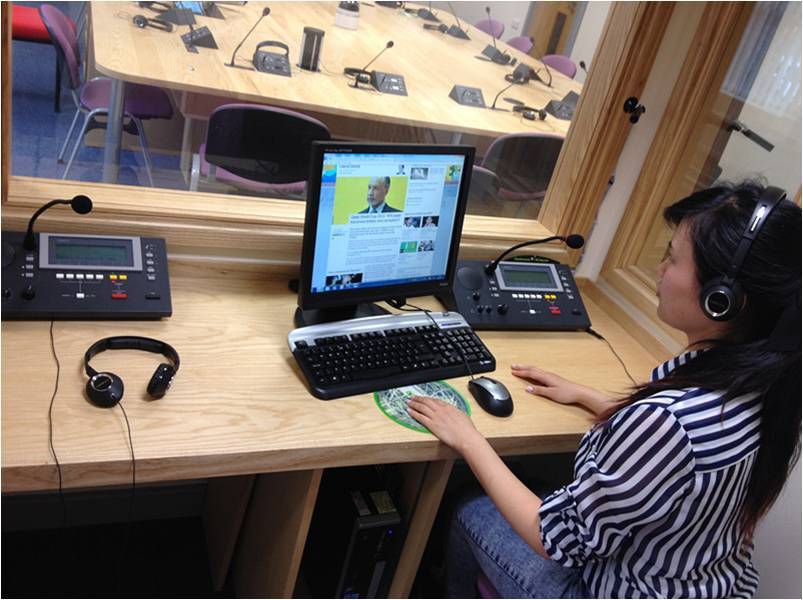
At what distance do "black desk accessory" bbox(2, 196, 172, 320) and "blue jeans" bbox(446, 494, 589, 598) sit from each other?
0.68 meters

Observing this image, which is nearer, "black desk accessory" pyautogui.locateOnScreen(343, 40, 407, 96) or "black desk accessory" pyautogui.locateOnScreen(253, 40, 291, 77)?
"black desk accessory" pyautogui.locateOnScreen(253, 40, 291, 77)

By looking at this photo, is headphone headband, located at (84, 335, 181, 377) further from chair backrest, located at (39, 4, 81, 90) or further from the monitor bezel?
chair backrest, located at (39, 4, 81, 90)

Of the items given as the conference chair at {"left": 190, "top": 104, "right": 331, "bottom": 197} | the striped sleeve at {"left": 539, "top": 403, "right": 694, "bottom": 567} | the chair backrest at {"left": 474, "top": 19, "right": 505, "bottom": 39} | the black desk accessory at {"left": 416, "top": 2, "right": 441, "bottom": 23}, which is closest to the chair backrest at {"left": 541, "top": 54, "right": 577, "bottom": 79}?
the chair backrest at {"left": 474, "top": 19, "right": 505, "bottom": 39}

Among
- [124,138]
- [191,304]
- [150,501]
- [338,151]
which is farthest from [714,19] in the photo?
[124,138]

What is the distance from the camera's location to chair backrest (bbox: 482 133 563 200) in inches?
103

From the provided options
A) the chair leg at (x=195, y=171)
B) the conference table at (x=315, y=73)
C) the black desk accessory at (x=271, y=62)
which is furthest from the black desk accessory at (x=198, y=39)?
the chair leg at (x=195, y=171)

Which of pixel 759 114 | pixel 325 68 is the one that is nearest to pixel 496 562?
pixel 759 114

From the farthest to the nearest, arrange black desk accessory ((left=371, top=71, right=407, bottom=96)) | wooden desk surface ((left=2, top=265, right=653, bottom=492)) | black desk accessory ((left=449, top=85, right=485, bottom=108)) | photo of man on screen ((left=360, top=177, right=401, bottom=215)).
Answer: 1. black desk accessory ((left=449, top=85, right=485, bottom=108))
2. black desk accessory ((left=371, top=71, right=407, bottom=96))
3. photo of man on screen ((left=360, top=177, right=401, bottom=215))
4. wooden desk surface ((left=2, top=265, right=653, bottom=492))

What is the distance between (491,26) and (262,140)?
11.5ft

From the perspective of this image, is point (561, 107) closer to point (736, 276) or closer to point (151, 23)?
point (151, 23)

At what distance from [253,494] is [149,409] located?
53 cm

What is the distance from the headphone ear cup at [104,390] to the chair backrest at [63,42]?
2.20 metres

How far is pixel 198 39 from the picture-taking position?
3.02m

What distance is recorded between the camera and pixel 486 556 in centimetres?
126
